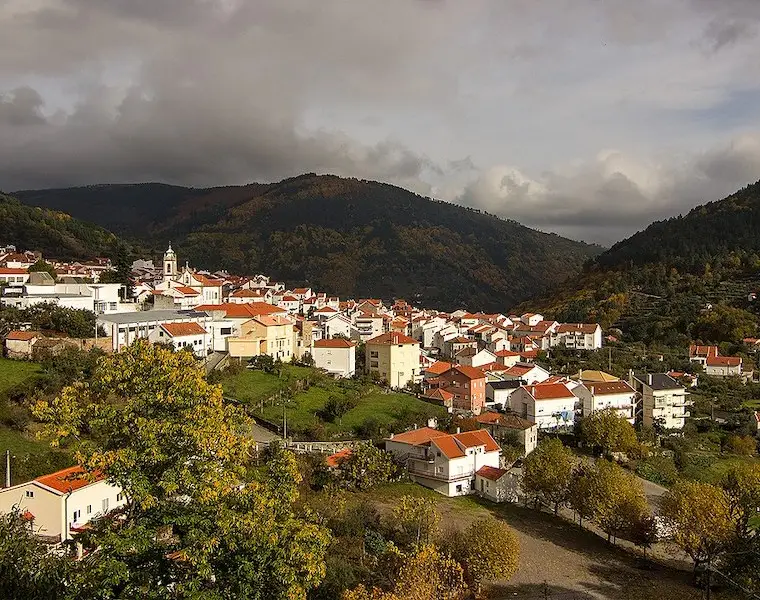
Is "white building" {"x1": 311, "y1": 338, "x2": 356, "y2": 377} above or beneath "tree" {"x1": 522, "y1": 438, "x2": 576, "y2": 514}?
above

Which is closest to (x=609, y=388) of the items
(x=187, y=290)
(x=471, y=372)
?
(x=471, y=372)

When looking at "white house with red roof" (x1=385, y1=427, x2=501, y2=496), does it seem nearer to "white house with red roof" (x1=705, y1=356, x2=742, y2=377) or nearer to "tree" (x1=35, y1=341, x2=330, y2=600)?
"tree" (x1=35, y1=341, x2=330, y2=600)

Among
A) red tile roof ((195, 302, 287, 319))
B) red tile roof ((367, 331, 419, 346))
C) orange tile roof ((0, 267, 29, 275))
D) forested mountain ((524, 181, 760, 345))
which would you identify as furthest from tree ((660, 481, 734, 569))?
forested mountain ((524, 181, 760, 345))

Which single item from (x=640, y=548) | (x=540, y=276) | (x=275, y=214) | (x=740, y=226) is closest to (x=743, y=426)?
(x=640, y=548)

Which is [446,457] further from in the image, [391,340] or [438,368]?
[438,368]

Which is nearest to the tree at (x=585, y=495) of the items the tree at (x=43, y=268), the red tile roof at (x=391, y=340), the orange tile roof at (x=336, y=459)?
the orange tile roof at (x=336, y=459)

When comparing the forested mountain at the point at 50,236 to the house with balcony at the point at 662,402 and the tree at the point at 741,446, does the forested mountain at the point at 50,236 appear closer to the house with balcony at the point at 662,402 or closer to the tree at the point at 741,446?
the house with balcony at the point at 662,402

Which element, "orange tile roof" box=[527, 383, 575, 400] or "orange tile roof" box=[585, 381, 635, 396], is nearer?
"orange tile roof" box=[527, 383, 575, 400]
